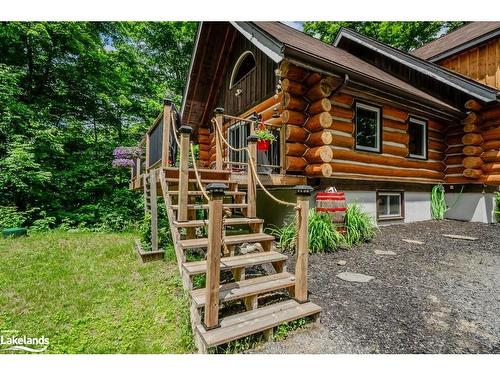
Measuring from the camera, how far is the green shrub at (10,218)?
28.4 ft

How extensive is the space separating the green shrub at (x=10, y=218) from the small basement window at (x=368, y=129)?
456 inches

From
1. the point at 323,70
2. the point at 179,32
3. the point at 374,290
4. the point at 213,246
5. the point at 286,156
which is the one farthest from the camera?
the point at 179,32

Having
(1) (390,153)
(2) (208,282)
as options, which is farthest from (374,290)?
(1) (390,153)

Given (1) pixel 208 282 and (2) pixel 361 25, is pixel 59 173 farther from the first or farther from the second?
(2) pixel 361 25

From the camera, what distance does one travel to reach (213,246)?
2.29 meters

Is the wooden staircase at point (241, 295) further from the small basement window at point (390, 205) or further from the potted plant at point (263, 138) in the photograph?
the small basement window at point (390, 205)

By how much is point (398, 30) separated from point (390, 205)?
616 inches

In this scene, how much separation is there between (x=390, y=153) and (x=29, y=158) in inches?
494

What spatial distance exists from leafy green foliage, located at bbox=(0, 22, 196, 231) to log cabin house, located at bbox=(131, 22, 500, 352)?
3239 mm

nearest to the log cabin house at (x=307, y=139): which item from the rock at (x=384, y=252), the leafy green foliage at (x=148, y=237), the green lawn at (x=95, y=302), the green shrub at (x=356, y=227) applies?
the leafy green foliage at (x=148, y=237)

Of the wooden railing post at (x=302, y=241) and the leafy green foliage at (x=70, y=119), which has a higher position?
the leafy green foliage at (x=70, y=119)

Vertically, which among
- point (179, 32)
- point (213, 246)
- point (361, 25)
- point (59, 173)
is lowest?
point (213, 246)

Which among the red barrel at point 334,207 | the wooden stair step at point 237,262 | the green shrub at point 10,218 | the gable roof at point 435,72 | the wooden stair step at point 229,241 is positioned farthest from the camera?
the green shrub at point 10,218

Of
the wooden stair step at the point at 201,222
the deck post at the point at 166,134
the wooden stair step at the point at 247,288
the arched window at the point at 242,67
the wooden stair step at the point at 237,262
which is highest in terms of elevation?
the arched window at the point at 242,67
